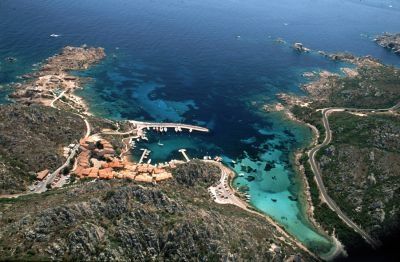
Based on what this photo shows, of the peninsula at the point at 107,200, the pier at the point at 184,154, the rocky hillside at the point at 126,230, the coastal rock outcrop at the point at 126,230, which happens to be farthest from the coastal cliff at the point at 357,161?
the pier at the point at 184,154

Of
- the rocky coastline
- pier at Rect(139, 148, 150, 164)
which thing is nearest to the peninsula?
pier at Rect(139, 148, 150, 164)

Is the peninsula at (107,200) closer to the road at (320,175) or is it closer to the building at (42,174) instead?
the building at (42,174)

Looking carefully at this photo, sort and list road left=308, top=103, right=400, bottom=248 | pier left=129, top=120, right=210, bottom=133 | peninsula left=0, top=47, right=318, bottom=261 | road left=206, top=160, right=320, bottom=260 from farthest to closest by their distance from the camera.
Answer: pier left=129, top=120, right=210, bottom=133 → road left=308, top=103, right=400, bottom=248 → road left=206, top=160, right=320, bottom=260 → peninsula left=0, top=47, right=318, bottom=261

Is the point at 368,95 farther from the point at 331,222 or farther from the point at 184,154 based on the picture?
the point at 184,154

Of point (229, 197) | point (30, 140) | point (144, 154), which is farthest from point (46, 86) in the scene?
point (229, 197)

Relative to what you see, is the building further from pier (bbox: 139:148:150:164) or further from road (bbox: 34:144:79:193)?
pier (bbox: 139:148:150:164)

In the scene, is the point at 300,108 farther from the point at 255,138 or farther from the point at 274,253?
the point at 274,253

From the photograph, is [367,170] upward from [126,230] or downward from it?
downward
